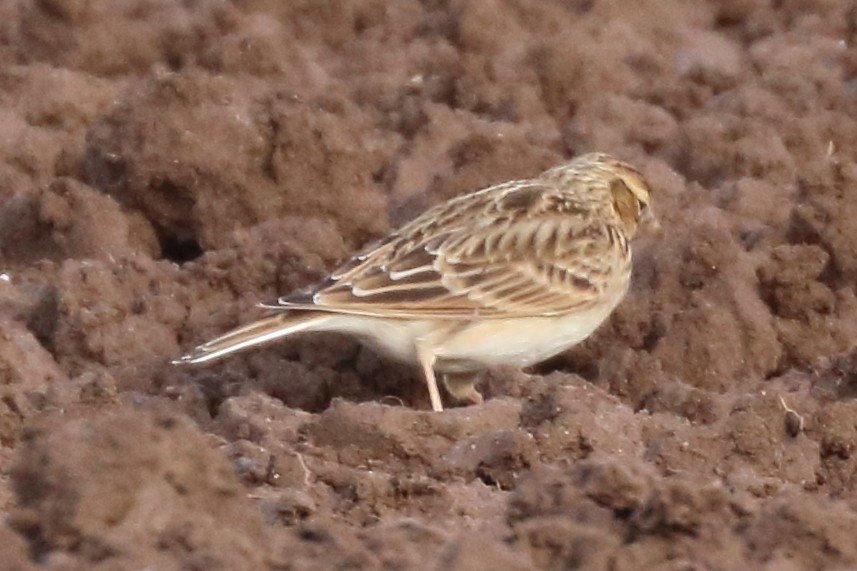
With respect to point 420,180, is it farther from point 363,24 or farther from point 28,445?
point 28,445

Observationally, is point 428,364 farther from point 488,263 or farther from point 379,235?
point 379,235

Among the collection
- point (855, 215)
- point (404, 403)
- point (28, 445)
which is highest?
point (28, 445)

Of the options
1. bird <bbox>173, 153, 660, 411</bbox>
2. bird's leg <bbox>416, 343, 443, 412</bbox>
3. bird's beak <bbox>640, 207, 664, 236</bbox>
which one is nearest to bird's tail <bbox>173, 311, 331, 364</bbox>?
bird <bbox>173, 153, 660, 411</bbox>

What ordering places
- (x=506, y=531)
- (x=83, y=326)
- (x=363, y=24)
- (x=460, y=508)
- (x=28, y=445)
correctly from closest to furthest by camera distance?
1. (x=28, y=445)
2. (x=506, y=531)
3. (x=460, y=508)
4. (x=83, y=326)
5. (x=363, y=24)

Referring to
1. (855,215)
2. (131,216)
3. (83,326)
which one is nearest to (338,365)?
(83,326)

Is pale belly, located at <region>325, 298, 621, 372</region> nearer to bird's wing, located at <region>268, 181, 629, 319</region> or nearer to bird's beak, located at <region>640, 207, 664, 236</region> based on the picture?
bird's wing, located at <region>268, 181, 629, 319</region>
